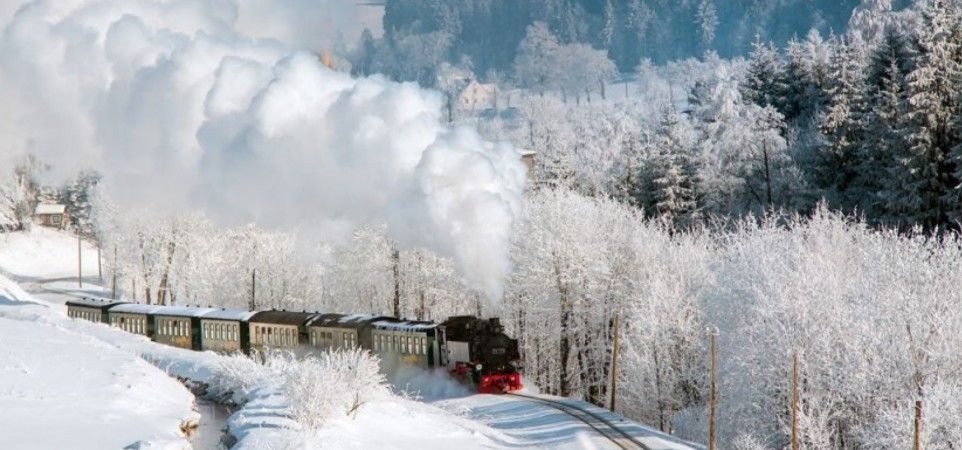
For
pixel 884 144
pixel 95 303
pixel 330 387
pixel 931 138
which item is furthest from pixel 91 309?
pixel 931 138

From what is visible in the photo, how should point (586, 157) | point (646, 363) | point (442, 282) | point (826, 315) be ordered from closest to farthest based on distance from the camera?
point (826, 315)
point (646, 363)
point (442, 282)
point (586, 157)

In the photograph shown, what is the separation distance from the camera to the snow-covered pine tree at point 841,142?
2616 inches

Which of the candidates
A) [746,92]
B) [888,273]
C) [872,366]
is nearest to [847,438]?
[872,366]

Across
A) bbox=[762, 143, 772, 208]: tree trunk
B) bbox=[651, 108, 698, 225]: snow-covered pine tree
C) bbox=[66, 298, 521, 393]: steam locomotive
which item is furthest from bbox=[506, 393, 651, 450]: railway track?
bbox=[762, 143, 772, 208]: tree trunk

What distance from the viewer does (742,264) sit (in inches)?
2055

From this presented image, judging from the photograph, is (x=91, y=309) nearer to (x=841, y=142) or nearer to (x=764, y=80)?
(x=841, y=142)

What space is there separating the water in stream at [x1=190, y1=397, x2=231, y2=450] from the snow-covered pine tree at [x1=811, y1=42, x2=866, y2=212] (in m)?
41.7

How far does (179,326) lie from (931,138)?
44.0m

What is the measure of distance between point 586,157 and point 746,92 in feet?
186

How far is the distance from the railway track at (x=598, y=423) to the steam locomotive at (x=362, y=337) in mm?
1946

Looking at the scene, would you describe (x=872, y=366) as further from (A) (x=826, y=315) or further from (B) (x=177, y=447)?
(B) (x=177, y=447)

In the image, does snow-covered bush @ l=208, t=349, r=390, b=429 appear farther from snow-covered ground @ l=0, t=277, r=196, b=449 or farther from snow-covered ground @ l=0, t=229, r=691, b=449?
snow-covered ground @ l=0, t=277, r=196, b=449

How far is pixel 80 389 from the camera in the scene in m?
38.6

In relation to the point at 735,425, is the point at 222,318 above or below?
above
